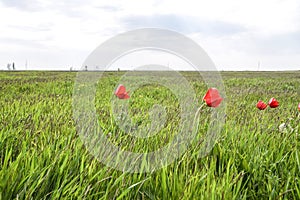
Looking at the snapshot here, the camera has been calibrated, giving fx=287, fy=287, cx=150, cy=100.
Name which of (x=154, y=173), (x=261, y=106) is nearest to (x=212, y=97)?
(x=154, y=173)

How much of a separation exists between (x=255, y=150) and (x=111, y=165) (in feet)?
3.77

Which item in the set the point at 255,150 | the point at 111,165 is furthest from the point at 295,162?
the point at 111,165

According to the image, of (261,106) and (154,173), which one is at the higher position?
(261,106)

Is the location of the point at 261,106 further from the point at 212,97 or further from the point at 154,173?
the point at 154,173

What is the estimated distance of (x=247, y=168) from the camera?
2062 mm

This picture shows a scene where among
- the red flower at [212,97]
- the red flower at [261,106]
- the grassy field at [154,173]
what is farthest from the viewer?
the red flower at [261,106]

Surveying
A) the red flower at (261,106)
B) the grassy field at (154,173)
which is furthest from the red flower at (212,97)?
the red flower at (261,106)

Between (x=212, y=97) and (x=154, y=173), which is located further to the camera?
(x=212, y=97)

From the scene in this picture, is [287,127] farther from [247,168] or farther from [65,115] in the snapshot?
[65,115]

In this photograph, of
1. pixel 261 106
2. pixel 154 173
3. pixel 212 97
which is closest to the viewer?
pixel 154 173

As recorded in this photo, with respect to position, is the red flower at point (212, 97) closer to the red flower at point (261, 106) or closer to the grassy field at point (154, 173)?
the grassy field at point (154, 173)

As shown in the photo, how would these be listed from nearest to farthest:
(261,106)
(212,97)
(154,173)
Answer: (154,173) → (212,97) → (261,106)

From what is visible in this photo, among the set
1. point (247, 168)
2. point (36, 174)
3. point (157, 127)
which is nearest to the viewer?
point (36, 174)

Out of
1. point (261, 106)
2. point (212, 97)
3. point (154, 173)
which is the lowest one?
point (154, 173)
